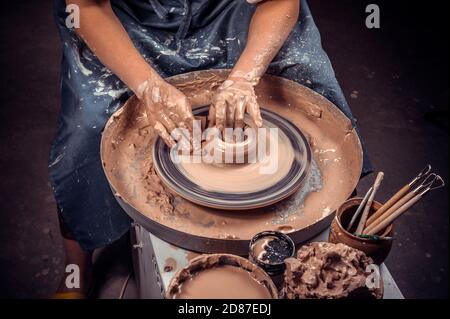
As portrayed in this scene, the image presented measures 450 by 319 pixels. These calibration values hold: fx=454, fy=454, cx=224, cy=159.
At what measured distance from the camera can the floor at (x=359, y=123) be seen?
2385mm

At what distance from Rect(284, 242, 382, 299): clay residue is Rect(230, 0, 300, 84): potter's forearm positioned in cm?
72

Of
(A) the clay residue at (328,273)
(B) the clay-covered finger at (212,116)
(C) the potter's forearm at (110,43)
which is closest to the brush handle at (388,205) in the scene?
(A) the clay residue at (328,273)

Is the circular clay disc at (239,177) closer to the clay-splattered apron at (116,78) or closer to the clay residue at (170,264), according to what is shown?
the clay residue at (170,264)

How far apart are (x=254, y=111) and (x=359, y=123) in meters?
1.98

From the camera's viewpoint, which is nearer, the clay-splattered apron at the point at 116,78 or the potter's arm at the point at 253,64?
the potter's arm at the point at 253,64

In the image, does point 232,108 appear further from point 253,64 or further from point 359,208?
point 359,208

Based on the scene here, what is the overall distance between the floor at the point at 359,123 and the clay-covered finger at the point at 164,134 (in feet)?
3.58

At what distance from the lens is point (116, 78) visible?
1.79 meters

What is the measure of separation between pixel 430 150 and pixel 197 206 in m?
2.28

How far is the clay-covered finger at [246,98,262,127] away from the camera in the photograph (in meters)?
1.52

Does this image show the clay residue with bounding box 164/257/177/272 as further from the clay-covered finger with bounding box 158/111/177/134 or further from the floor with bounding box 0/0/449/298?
the floor with bounding box 0/0/449/298

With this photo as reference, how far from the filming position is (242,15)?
1951mm
